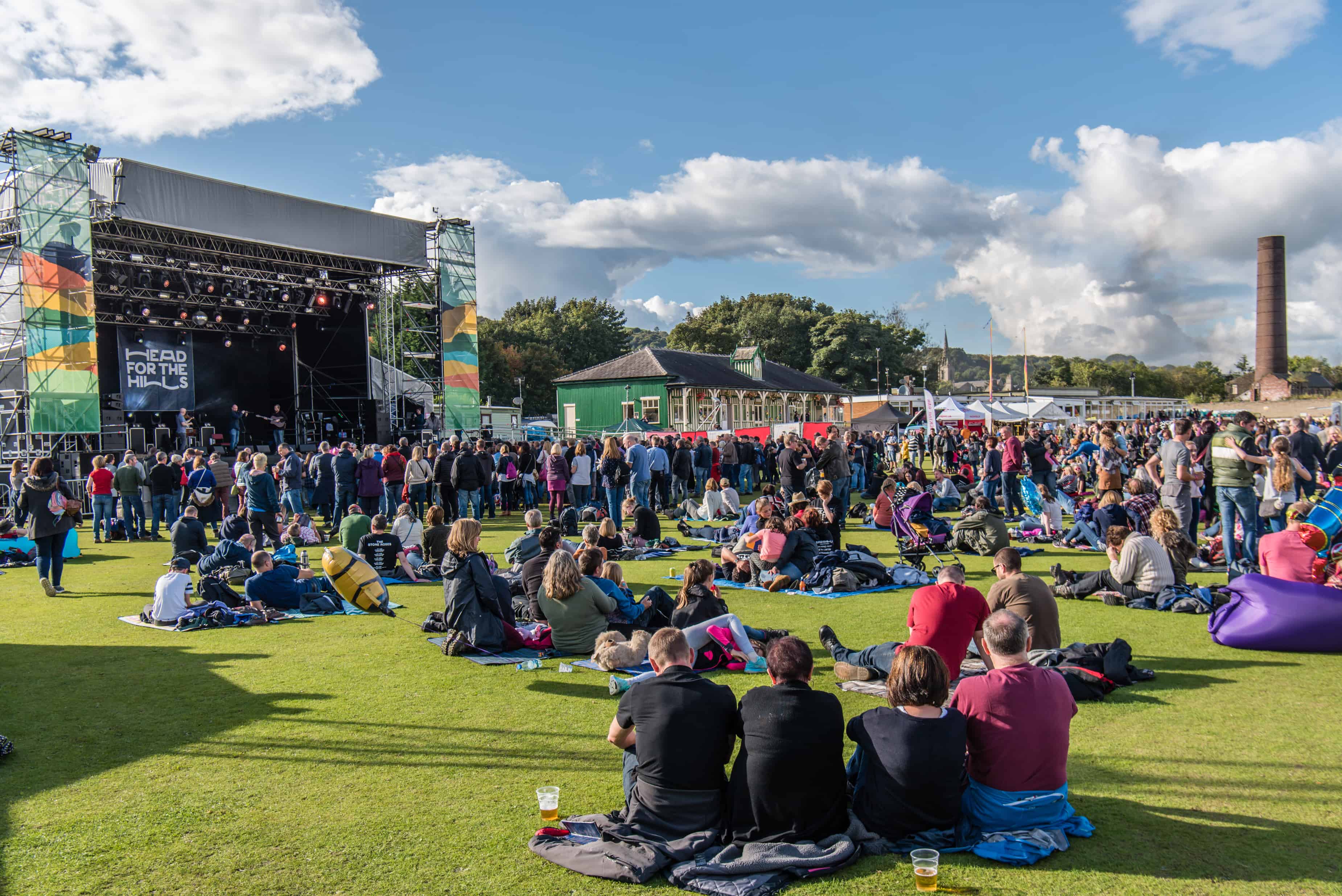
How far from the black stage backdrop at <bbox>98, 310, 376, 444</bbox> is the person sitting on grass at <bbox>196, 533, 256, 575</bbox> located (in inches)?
726

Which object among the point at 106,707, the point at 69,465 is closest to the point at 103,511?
the point at 69,465

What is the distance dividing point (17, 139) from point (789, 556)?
55.4 ft

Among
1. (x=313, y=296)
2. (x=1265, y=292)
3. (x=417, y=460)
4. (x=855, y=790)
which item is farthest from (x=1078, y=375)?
(x=855, y=790)

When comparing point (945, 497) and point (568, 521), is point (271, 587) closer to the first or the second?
point (568, 521)

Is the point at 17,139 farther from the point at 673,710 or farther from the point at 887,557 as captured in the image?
the point at 673,710

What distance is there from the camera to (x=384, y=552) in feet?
33.0

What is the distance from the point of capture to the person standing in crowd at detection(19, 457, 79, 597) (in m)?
9.28

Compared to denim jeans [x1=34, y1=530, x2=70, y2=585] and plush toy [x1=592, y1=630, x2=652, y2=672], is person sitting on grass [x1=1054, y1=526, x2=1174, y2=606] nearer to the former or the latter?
plush toy [x1=592, y1=630, x2=652, y2=672]

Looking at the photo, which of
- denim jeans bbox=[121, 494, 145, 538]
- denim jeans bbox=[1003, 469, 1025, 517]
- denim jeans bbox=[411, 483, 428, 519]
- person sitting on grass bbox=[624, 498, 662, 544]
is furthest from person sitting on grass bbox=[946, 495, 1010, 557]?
denim jeans bbox=[121, 494, 145, 538]

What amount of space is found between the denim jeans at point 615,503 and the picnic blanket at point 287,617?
6241mm

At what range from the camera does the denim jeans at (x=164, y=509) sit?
14.1 metres

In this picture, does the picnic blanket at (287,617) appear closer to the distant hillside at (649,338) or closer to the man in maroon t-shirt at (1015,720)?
the man in maroon t-shirt at (1015,720)

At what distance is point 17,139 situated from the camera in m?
16.2

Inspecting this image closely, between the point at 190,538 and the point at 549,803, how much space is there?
8423mm
